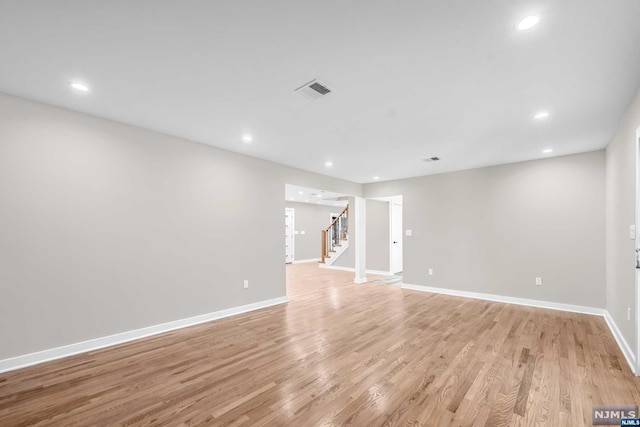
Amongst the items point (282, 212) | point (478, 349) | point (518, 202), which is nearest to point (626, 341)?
point (478, 349)

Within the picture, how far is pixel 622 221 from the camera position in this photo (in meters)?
3.10

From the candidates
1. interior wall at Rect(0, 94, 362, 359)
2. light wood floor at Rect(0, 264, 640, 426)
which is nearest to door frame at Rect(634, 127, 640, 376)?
light wood floor at Rect(0, 264, 640, 426)

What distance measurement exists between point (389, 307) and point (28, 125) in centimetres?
527

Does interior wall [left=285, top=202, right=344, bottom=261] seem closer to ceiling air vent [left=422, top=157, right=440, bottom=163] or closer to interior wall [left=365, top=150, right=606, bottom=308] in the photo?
interior wall [left=365, top=150, right=606, bottom=308]

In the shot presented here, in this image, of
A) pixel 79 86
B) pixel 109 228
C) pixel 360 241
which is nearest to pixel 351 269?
pixel 360 241

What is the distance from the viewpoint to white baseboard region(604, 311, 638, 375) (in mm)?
2529

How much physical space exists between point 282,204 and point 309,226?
693cm

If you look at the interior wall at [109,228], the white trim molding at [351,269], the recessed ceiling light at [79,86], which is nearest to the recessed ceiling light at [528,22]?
the recessed ceiling light at [79,86]

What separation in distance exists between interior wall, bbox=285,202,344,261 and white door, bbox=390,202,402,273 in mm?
4582

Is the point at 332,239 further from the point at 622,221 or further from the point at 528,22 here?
the point at 528,22

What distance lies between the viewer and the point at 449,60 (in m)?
2.04

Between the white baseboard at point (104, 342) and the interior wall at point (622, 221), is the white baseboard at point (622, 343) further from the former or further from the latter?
the white baseboard at point (104, 342)

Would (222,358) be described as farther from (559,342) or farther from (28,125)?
(559,342)

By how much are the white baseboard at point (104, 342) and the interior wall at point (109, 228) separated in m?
0.06
